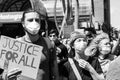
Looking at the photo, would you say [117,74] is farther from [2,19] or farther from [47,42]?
[2,19]

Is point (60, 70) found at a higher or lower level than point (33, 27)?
lower

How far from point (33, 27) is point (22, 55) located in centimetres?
31

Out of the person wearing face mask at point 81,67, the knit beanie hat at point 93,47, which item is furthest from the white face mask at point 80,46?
the knit beanie hat at point 93,47

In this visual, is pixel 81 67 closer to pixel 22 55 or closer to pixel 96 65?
pixel 96 65

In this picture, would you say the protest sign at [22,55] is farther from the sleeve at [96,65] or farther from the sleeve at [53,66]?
the sleeve at [96,65]

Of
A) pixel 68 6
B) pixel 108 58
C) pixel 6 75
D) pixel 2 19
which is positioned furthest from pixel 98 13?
pixel 6 75

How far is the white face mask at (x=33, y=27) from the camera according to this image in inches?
164

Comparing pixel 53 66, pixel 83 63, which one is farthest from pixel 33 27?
pixel 83 63

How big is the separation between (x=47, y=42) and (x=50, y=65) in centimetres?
24

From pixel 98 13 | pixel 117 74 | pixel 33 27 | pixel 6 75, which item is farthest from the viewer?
pixel 98 13

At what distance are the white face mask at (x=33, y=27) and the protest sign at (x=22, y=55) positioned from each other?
0.15 m

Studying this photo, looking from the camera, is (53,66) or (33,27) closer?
(33,27)

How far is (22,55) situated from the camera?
410cm

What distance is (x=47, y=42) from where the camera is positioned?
4273 millimetres
